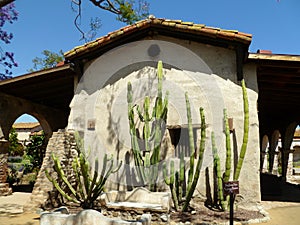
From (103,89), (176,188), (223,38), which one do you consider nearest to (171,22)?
(223,38)

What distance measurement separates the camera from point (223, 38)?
7035 mm

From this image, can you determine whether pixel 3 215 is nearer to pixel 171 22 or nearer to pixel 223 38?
pixel 171 22

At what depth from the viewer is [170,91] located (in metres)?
7.77

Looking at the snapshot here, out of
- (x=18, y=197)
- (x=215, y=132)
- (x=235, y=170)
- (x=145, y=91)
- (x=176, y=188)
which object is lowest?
(x=18, y=197)

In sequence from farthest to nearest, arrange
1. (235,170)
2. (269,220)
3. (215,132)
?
(215,132) < (235,170) < (269,220)

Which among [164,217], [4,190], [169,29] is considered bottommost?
[4,190]

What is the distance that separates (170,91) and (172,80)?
12.9 inches

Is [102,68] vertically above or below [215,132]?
above

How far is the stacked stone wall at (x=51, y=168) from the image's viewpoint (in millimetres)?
6918

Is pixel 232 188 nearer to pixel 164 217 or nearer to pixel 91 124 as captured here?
pixel 164 217

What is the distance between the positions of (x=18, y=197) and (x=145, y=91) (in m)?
6.02

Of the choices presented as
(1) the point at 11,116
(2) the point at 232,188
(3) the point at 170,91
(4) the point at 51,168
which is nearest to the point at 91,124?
(4) the point at 51,168

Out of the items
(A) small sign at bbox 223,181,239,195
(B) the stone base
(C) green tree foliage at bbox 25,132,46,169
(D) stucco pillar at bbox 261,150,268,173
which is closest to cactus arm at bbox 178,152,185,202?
(A) small sign at bbox 223,181,239,195

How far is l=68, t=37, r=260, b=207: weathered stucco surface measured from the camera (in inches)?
281
